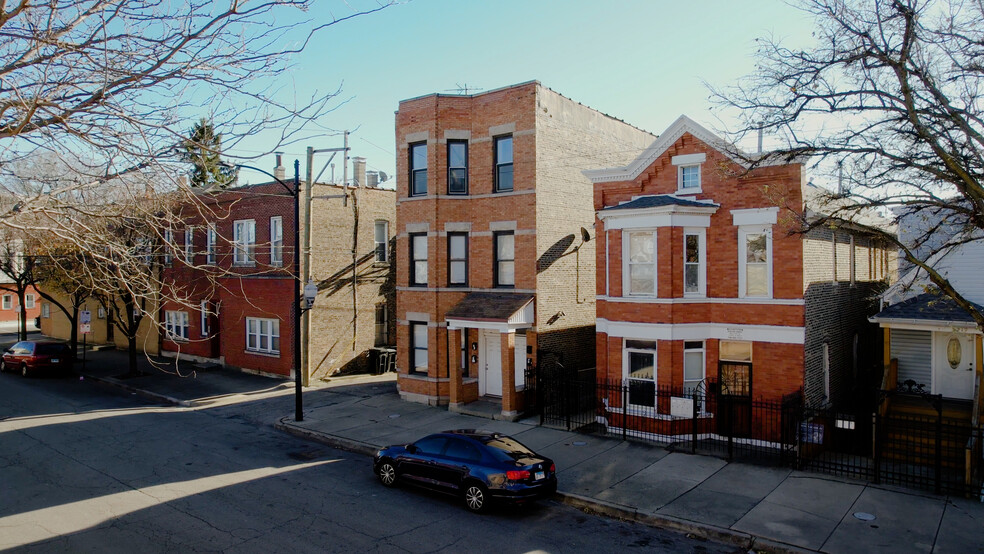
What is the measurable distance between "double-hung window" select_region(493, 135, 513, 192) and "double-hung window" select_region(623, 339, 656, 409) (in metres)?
6.59

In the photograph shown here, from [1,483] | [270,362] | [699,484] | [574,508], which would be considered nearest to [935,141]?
[699,484]

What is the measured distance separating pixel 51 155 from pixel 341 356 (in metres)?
19.6

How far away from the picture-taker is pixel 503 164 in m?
20.8

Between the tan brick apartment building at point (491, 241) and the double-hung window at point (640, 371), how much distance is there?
3292 mm

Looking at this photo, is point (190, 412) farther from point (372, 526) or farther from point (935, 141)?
point (935, 141)

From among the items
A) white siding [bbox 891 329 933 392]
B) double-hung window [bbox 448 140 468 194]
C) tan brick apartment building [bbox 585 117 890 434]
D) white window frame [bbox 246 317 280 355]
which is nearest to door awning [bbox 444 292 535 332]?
tan brick apartment building [bbox 585 117 890 434]

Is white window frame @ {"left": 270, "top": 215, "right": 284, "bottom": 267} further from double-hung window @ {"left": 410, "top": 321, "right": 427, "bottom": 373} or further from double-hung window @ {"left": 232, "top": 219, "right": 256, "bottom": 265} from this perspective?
double-hung window @ {"left": 410, "top": 321, "right": 427, "bottom": 373}

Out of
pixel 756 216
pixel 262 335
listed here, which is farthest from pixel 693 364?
pixel 262 335

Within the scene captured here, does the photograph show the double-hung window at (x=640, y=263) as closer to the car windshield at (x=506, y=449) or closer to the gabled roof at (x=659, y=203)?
the gabled roof at (x=659, y=203)

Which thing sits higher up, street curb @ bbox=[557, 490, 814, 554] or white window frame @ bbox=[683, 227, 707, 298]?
white window frame @ bbox=[683, 227, 707, 298]

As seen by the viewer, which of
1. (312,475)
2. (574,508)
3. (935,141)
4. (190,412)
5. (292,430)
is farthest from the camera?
(190,412)

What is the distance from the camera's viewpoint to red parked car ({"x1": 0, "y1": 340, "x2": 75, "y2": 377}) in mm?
28672

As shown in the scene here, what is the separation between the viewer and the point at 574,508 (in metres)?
12.7

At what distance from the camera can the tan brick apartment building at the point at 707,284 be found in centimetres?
1617
